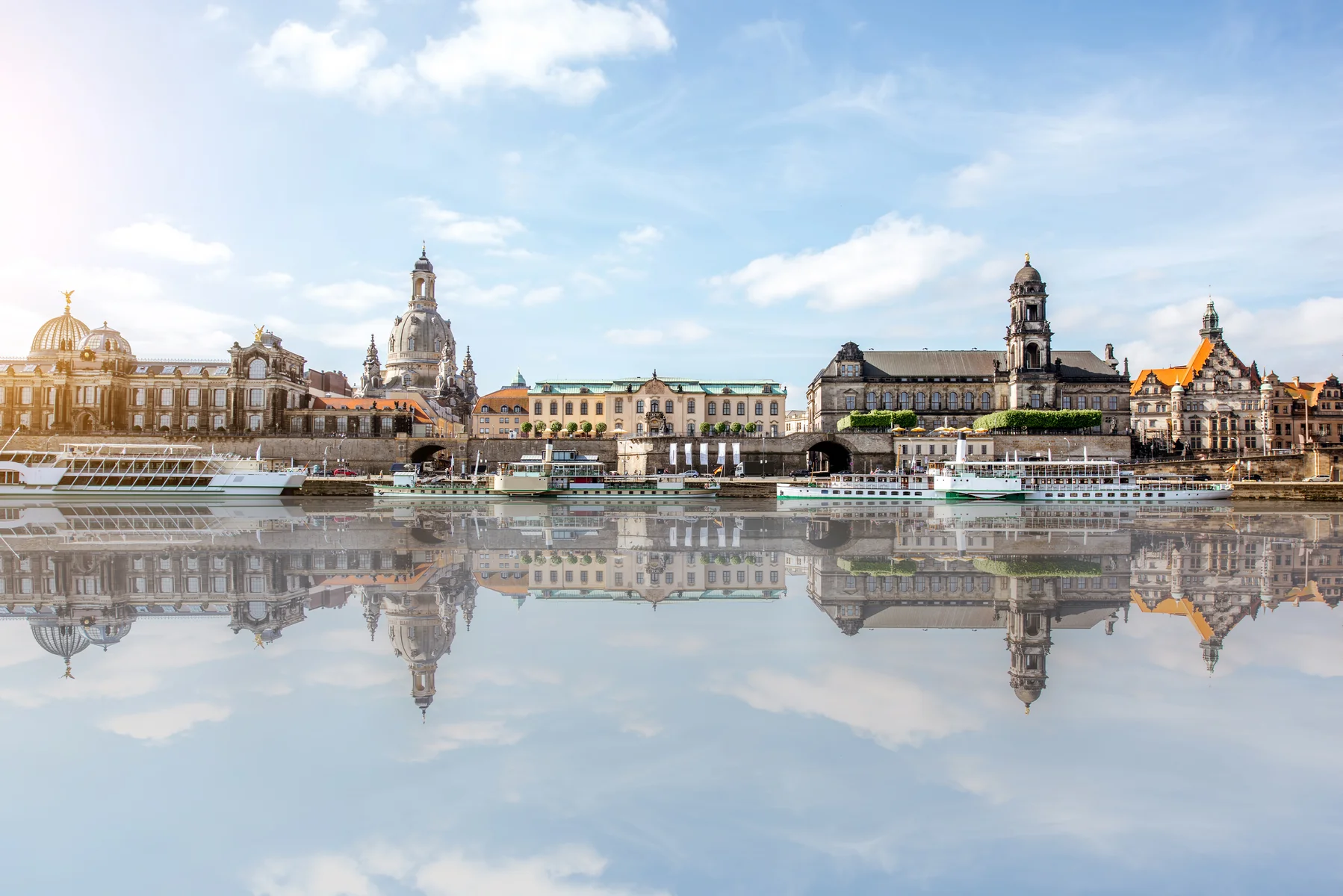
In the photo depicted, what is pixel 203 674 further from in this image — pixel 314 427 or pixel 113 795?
pixel 314 427

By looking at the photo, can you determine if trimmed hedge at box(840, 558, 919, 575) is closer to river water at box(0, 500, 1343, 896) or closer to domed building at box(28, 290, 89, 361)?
river water at box(0, 500, 1343, 896)

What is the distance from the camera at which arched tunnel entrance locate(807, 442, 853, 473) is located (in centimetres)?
7219

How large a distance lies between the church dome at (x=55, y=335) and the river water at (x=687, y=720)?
251 ft

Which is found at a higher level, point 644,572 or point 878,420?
point 878,420

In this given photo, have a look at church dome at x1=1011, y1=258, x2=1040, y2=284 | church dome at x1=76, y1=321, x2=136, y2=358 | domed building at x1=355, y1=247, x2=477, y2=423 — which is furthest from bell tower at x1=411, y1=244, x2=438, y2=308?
church dome at x1=1011, y1=258, x2=1040, y2=284

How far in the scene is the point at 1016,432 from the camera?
73375mm

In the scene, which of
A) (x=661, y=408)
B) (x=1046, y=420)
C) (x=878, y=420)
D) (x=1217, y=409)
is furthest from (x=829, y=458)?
(x=1217, y=409)

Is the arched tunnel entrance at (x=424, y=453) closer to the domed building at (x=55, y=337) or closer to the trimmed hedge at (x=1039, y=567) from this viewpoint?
the domed building at (x=55, y=337)

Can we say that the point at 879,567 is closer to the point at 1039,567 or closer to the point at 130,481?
the point at 1039,567

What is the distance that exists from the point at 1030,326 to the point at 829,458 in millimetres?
24700

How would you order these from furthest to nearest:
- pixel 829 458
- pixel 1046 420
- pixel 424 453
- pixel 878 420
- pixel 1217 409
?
pixel 1217 409 < pixel 829 458 < pixel 878 420 < pixel 1046 420 < pixel 424 453

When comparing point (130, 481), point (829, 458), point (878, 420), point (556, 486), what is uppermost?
point (878, 420)

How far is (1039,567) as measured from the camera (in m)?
19.6

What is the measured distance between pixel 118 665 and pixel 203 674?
4.50 ft
